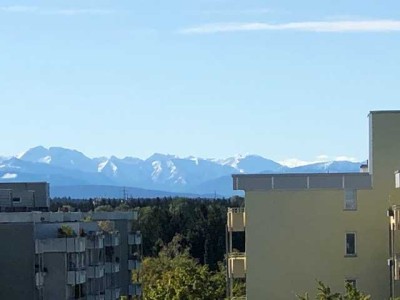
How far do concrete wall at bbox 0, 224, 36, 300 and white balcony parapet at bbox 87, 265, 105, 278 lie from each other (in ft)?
23.7

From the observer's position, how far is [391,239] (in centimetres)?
4406

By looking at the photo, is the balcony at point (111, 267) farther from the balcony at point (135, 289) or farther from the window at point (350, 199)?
the window at point (350, 199)

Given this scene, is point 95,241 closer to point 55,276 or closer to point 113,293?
point 113,293

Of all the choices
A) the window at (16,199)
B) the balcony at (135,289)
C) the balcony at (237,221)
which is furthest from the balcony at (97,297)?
the balcony at (237,221)

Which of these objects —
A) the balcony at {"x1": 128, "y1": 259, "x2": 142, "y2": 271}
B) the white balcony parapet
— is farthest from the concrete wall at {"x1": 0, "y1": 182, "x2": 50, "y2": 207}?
the white balcony parapet

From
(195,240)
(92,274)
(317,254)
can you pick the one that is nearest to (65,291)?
(92,274)

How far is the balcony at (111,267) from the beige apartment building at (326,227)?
29184 millimetres

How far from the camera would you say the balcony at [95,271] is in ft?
219

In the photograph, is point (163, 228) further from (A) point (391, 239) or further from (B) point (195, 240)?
(A) point (391, 239)

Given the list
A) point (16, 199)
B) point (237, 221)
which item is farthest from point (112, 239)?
point (237, 221)

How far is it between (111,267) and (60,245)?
1371cm

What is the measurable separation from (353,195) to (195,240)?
9564cm

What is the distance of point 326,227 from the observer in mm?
45094

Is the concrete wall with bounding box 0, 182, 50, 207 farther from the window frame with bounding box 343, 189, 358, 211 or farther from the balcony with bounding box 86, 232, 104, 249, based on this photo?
the window frame with bounding box 343, 189, 358, 211
